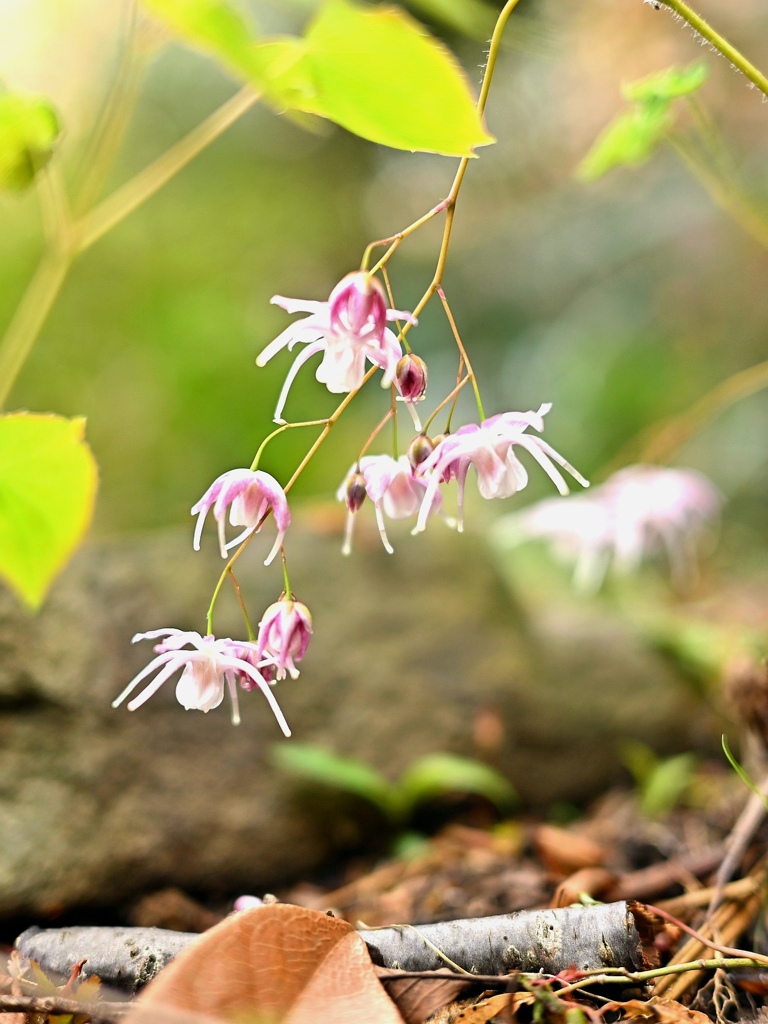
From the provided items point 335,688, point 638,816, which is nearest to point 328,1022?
point 335,688

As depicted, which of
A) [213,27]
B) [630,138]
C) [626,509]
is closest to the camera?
[213,27]

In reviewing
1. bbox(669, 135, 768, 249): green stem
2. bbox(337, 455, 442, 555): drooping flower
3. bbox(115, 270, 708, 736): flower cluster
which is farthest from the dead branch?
bbox(669, 135, 768, 249): green stem

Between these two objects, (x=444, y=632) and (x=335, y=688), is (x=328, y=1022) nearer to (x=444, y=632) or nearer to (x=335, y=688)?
(x=335, y=688)

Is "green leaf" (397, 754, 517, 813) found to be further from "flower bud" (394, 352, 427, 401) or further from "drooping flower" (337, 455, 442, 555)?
"flower bud" (394, 352, 427, 401)

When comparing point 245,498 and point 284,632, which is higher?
point 245,498

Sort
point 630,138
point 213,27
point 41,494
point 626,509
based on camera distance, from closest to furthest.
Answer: point 213,27 → point 41,494 → point 630,138 → point 626,509

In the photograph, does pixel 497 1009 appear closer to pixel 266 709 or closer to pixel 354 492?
pixel 354 492

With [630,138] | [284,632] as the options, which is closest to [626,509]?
[630,138]
